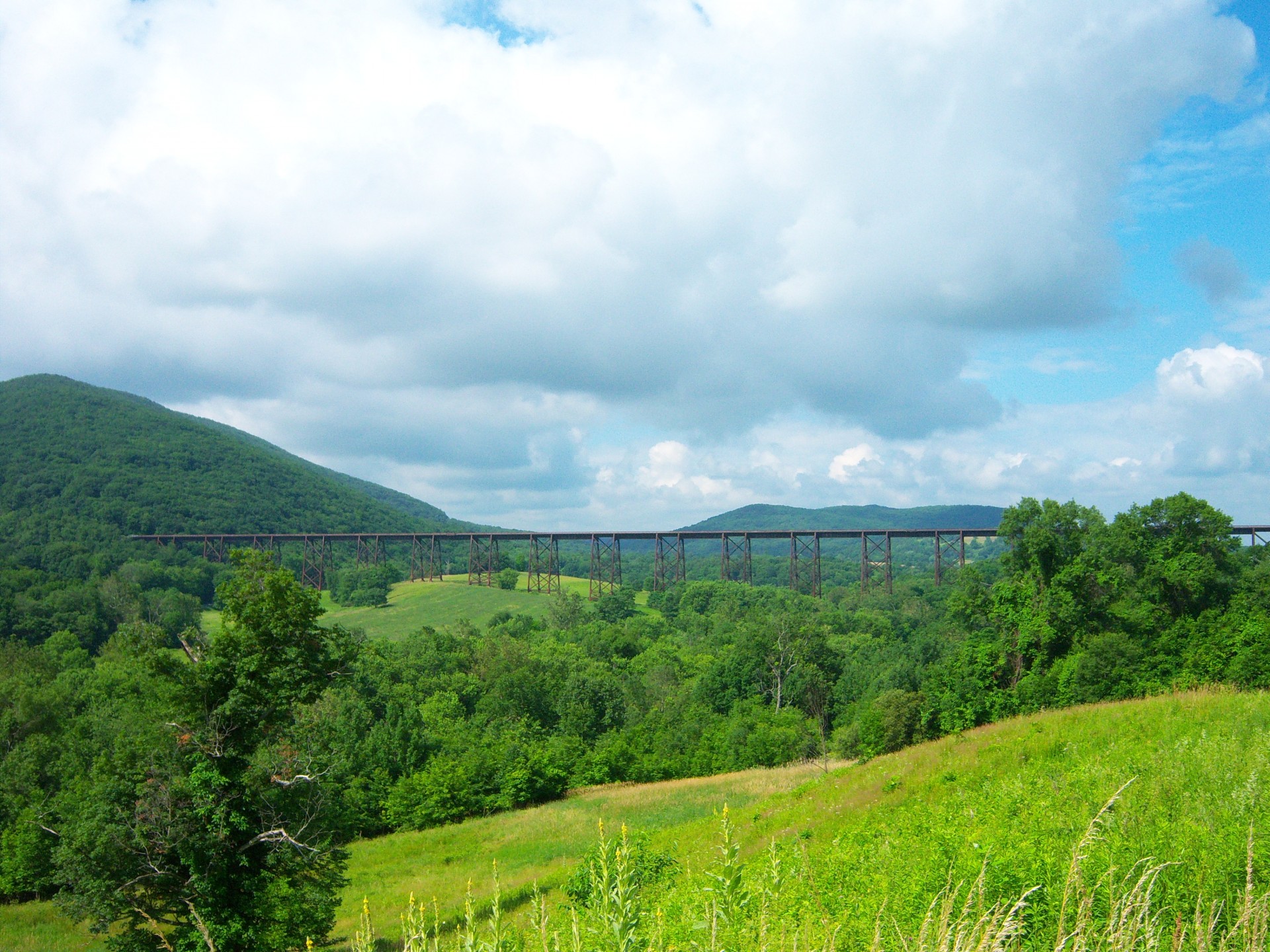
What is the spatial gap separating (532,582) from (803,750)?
55.3 metres

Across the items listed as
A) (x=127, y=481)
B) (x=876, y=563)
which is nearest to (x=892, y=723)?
(x=876, y=563)

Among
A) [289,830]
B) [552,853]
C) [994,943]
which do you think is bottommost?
[552,853]

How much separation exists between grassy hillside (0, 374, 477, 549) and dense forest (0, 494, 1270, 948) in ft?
171

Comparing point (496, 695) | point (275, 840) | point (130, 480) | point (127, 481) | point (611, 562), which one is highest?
point (130, 480)

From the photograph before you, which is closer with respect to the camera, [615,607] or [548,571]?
[615,607]

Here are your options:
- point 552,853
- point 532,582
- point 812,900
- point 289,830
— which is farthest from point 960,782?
point 532,582

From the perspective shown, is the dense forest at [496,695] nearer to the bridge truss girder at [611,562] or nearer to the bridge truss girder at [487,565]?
the bridge truss girder at [611,562]

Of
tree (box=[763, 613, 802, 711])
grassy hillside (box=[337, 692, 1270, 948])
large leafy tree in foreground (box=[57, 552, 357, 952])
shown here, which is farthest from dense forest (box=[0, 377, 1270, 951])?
grassy hillside (box=[337, 692, 1270, 948])

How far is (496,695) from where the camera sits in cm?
4931

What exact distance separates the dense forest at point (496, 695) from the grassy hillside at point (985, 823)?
17.4 feet

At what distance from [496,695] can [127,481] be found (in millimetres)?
113401

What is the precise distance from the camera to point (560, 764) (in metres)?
39.2

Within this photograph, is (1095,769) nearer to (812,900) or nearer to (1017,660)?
(812,900)

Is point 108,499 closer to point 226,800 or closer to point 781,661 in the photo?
point 781,661
